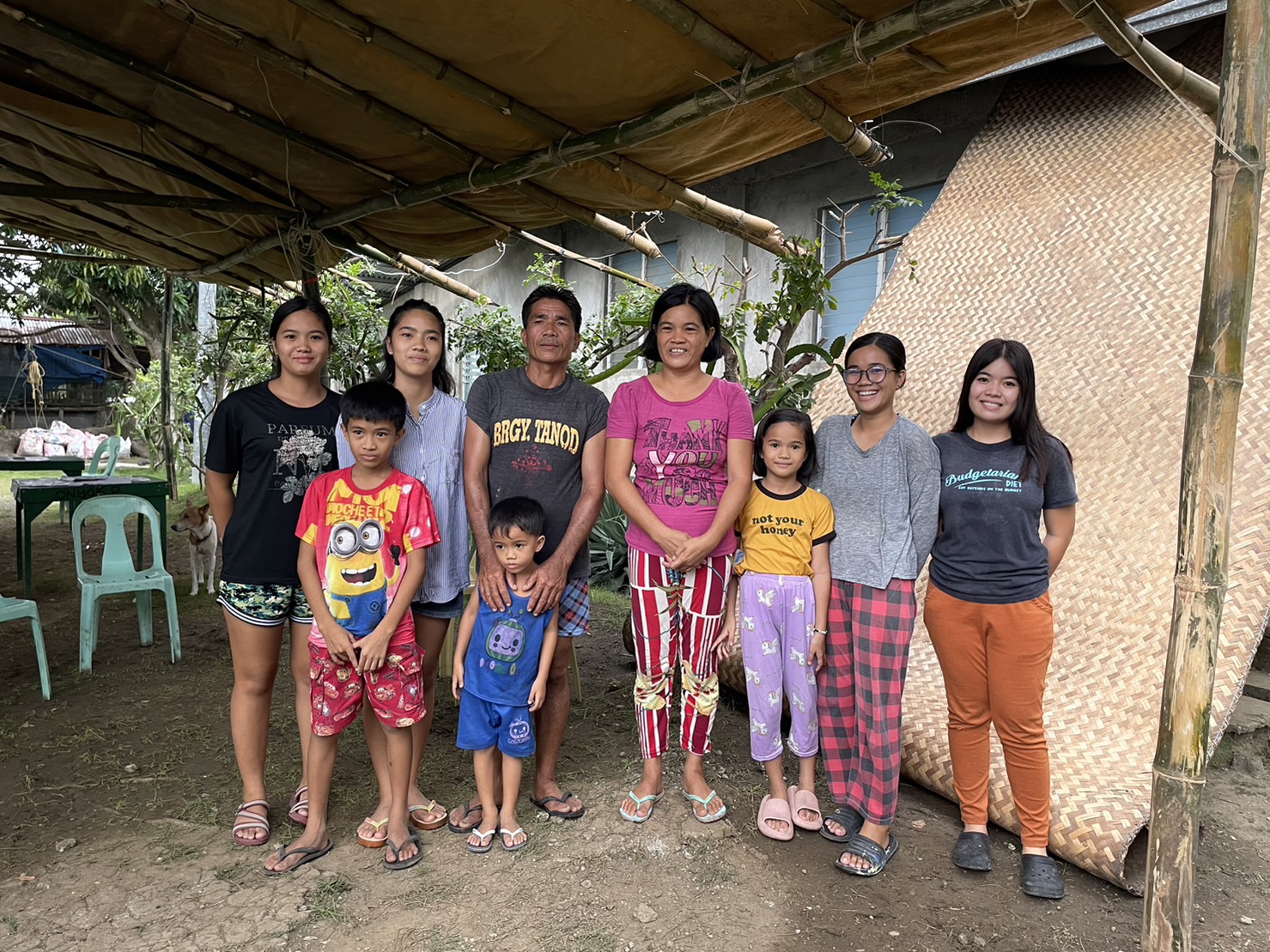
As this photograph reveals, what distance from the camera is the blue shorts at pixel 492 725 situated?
249cm

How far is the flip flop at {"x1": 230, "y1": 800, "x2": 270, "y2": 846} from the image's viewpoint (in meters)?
2.51

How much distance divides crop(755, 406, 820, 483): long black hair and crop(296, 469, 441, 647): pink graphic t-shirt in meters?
1.05

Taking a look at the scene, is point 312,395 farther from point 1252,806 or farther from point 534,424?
point 1252,806

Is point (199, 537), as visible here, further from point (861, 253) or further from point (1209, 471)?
point (1209, 471)

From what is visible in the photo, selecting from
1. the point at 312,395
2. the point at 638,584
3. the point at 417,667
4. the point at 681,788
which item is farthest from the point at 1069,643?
the point at 312,395

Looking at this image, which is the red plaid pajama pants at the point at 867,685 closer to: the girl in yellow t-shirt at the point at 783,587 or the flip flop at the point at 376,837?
the girl in yellow t-shirt at the point at 783,587

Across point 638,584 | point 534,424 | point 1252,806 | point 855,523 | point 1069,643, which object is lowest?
point 1252,806

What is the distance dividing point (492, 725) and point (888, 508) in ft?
4.45

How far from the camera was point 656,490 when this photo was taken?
2572 mm

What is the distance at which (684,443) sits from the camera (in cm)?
254

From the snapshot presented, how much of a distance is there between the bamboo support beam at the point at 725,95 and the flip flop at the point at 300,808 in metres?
2.33

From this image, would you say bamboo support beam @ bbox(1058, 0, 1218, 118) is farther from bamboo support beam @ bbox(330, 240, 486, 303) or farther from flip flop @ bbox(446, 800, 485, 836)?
bamboo support beam @ bbox(330, 240, 486, 303)

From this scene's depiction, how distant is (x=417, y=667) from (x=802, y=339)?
5077 millimetres

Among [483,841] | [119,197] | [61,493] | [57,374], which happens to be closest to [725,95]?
[483,841]
